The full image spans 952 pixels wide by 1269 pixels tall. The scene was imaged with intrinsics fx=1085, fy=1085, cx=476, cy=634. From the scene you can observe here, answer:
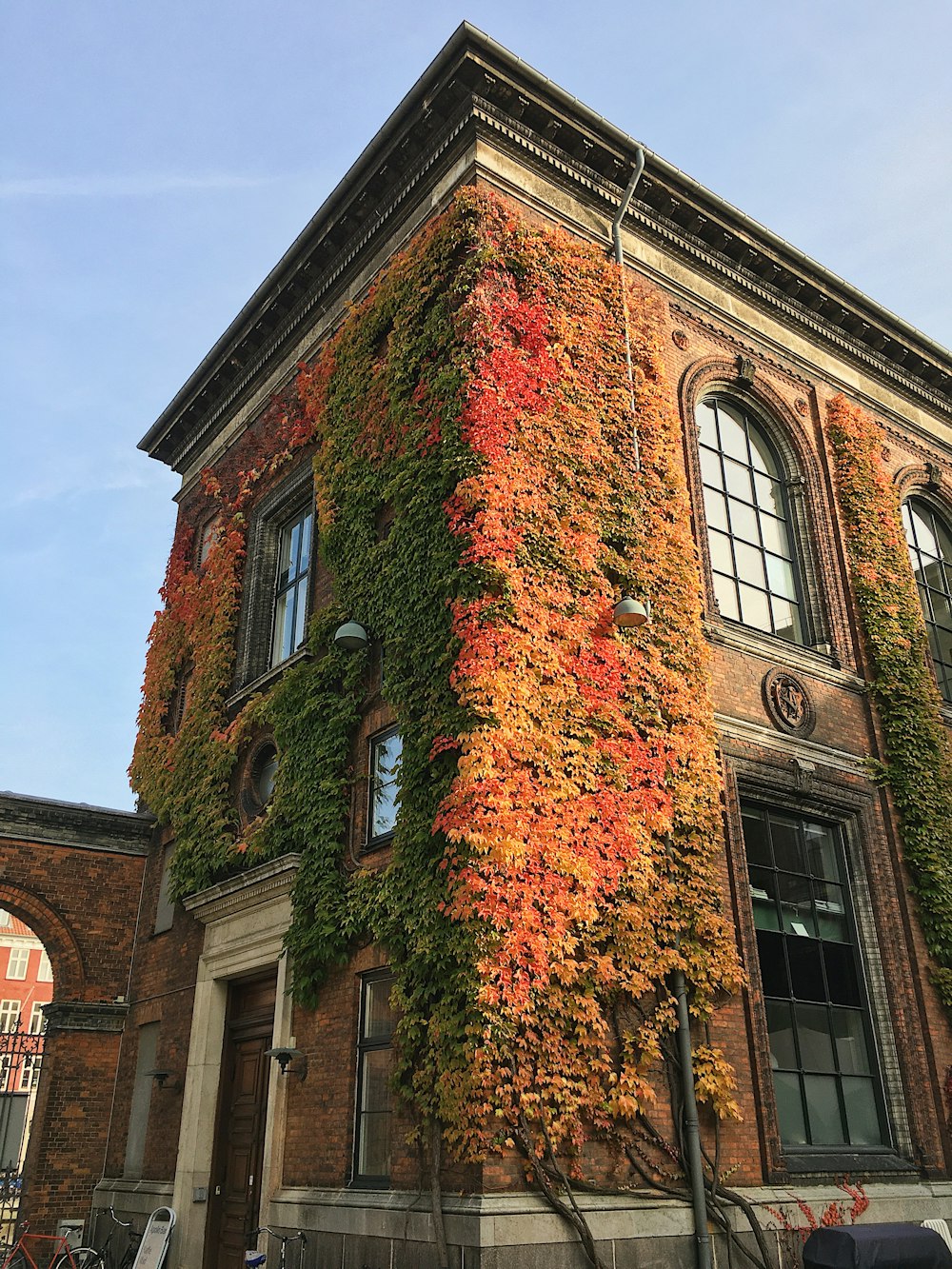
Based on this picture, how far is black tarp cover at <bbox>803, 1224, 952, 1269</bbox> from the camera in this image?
27.2 ft

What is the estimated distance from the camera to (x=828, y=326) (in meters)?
16.3

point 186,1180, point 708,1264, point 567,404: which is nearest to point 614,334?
point 567,404

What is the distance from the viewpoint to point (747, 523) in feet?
46.1

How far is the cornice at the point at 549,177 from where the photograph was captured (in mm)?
13094

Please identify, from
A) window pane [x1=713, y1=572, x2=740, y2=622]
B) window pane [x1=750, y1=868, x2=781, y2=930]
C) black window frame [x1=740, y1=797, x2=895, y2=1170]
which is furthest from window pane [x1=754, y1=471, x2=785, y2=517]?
window pane [x1=750, y1=868, x2=781, y2=930]

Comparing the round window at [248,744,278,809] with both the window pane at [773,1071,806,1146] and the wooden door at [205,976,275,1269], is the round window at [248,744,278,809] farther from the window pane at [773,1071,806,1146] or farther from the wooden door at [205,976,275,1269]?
the window pane at [773,1071,806,1146]

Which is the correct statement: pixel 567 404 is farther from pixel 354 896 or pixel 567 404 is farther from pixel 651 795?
pixel 354 896

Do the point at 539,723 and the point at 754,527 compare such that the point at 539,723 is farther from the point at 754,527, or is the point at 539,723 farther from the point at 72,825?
the point at 72,825

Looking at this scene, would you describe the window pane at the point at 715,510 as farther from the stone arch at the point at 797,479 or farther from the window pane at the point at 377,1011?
the window pane at the point at 377,1011

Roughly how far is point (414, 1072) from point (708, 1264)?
9.26ft

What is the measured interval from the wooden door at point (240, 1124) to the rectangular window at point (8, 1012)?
4466 centimetres

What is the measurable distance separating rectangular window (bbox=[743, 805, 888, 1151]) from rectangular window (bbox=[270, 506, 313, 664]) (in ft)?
21.3

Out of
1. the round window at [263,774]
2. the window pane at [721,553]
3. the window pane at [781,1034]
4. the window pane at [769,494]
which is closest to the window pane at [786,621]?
the window pane at [721,553]

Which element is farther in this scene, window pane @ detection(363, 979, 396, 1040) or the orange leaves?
window pane @ detection(363, 979, 396, 1040)
